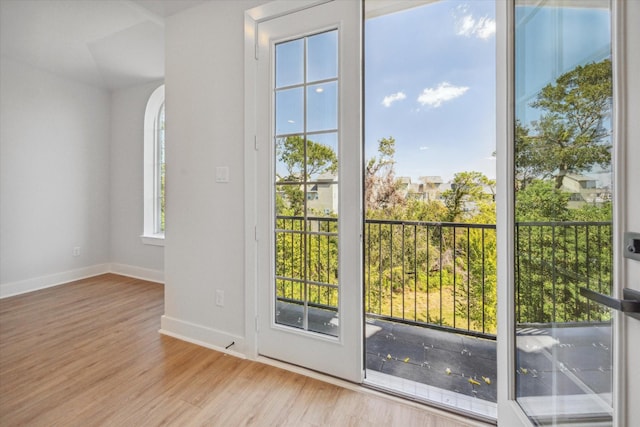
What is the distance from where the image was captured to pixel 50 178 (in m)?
3.51

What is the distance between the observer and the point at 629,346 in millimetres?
698

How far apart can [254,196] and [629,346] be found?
5.95 ft

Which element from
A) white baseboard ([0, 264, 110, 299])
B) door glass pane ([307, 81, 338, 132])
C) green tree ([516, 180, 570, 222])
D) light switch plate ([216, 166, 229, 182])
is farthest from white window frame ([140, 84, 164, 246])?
green tree ([516, 180, 570, 222])

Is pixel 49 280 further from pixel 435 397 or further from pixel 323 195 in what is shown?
pixel 435 397

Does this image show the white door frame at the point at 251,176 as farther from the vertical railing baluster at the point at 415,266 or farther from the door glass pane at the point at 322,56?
the vertical railing baluster at the point at 415,266

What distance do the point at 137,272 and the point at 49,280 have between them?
0.92 meters

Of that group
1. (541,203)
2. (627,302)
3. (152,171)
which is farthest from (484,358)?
(152,171)

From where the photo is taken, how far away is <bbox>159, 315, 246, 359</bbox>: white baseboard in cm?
206

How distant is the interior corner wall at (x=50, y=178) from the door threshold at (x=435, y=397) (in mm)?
4084

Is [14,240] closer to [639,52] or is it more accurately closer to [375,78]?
[375,78]

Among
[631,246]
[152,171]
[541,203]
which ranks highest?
[152,171]

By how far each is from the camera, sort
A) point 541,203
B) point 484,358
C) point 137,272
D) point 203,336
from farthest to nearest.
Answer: point 137,272 < point 203,336 < point 484,358 < point 541,203

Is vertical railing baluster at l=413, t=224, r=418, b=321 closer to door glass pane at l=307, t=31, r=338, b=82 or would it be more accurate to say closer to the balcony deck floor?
the balcony deck floor

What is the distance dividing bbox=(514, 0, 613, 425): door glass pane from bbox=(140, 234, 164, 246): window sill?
387 cm
